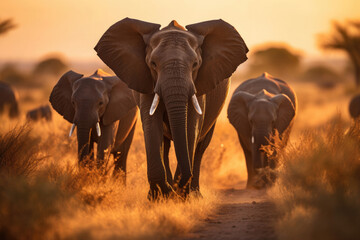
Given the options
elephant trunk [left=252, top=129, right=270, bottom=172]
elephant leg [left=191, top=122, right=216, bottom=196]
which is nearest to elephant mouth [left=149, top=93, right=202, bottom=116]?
elephant leg [left=191, top=122, right=216, bottom=196]

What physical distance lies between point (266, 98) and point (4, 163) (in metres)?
6.06

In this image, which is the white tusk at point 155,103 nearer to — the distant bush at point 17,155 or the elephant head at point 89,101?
the distant bush at point 17,155

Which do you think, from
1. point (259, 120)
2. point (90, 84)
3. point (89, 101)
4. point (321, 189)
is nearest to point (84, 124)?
point (89, 101)

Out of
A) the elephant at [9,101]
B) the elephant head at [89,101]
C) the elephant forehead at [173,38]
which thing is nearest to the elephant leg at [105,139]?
the elephant head at [89,101]

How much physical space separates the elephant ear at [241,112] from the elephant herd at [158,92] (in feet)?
7.77

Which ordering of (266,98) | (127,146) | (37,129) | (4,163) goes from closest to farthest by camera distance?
(4,163) → (127,146) → (266,98) → (37,129)

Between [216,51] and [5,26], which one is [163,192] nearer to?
[216,51]

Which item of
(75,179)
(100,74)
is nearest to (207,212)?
(75,179)

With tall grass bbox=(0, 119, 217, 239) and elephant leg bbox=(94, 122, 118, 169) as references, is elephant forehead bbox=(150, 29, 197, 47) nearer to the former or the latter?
tall grass bbox=(0, 119, 217, 239)

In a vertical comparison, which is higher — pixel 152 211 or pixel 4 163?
pixel 4 163

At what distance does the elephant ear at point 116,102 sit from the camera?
9727 millimetres

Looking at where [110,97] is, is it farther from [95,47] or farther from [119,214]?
[119,214]

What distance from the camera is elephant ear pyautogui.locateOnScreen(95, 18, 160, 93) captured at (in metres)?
7.75

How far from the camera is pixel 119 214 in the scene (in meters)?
6.36
